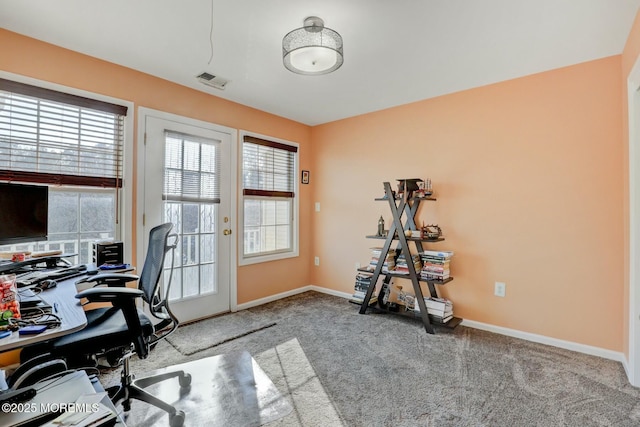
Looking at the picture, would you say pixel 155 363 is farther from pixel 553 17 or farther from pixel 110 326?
pixel 553 17

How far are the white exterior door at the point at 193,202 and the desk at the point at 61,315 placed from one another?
118cm

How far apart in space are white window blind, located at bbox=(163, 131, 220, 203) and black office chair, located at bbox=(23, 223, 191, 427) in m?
1.13

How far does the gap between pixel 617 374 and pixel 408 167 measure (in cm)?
233

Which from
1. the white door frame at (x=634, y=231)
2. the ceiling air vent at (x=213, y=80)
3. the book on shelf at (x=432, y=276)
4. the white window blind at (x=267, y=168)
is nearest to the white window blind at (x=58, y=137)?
the ceiling air vent at (x=213, y=80)

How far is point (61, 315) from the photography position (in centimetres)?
117

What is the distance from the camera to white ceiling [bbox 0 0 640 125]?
183 cm

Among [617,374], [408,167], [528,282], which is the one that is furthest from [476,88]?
[617,374]

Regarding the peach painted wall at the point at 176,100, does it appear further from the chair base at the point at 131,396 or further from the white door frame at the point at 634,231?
the white door frame at the point at 634,231

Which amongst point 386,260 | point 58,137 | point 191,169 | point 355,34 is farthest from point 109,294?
point 386,260

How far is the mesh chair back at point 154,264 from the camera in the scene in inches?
65.9

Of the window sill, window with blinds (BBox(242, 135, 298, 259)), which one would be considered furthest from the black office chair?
window with blinds (BBox(242, 135, 298, 259))

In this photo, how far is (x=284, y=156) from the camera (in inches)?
158

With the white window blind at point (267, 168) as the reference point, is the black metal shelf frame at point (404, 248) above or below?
below

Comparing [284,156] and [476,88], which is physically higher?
[476,88]
